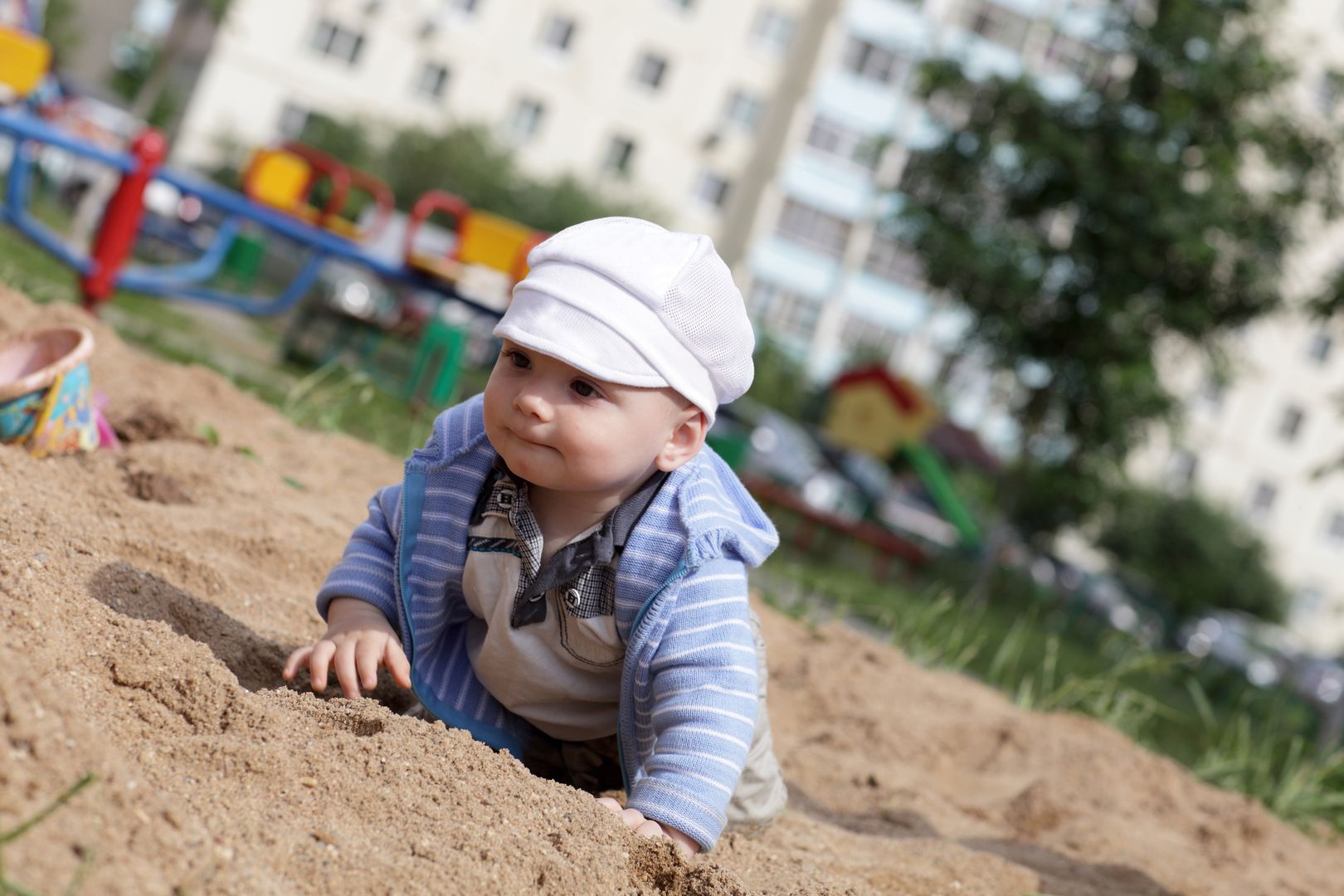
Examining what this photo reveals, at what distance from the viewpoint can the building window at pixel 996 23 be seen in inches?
1612

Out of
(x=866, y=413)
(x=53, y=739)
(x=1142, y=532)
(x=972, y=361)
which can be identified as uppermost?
(x=53, y=739)

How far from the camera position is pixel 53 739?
1.43 meters

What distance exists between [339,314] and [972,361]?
10.3m

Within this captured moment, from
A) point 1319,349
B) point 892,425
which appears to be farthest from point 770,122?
point 892,425

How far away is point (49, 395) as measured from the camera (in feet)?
10.4

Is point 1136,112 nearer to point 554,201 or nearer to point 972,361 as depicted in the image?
point 972,361

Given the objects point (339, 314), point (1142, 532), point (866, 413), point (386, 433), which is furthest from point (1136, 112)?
point (1142, 532)

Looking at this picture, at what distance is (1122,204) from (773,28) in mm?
27324

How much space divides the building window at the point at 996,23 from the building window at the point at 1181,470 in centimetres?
1316

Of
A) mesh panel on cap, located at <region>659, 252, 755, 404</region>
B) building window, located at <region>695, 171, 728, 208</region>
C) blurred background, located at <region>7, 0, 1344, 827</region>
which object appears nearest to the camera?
mesh panel on cap, located at <region>659, 252, 755, 404</region>

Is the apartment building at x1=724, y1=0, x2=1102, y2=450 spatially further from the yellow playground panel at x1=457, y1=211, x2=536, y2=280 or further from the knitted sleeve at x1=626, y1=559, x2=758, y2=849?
the knitted sleeve at x1=626, y1=559, x2=758, y2=849

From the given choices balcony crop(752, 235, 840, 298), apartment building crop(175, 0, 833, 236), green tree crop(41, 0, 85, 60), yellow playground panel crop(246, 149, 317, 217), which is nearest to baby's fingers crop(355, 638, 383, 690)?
yellow playground panel crop(246, 149, 317, 217)

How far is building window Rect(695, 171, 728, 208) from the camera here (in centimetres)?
4078

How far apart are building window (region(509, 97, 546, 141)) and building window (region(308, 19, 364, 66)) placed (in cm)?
458
